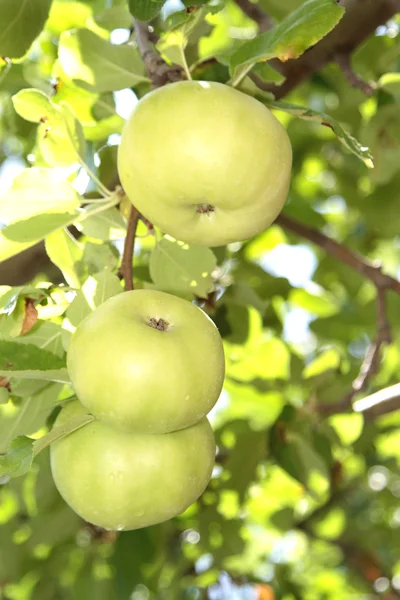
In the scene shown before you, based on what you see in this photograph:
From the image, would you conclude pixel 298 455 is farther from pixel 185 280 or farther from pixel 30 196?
pixel 30 196

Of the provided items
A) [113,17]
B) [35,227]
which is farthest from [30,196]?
[113,17]

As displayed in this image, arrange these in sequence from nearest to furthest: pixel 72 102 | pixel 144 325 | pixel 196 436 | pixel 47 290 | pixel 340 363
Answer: pixel 144 325 → pixel 196 436 → pixel 47 290 → pixel 72 102 → pixel 340 363

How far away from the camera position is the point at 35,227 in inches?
40.3

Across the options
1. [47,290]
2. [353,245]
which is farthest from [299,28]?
[353,245]

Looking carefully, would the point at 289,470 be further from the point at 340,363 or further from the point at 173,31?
the point at 173,31

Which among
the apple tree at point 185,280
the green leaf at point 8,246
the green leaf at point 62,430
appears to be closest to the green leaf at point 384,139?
the apple tree at point 185,280

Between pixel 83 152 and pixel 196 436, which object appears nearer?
pixel 196 436

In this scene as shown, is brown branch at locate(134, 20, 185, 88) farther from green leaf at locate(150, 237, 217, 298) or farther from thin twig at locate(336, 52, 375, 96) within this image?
thin twig at locate(336, 52, 375, 96)

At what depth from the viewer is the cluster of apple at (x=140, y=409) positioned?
2.67ft

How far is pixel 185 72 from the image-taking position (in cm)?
108

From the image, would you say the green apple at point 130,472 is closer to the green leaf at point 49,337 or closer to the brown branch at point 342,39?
the green leaf at point 49,337

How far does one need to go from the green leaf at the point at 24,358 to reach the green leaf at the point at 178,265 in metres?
0.30

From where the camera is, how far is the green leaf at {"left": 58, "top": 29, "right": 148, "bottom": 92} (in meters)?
1.19

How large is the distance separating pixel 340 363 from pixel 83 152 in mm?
1179
